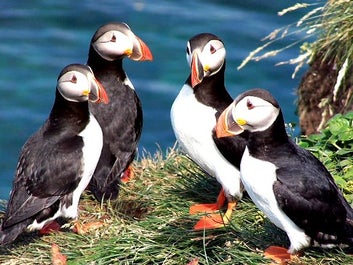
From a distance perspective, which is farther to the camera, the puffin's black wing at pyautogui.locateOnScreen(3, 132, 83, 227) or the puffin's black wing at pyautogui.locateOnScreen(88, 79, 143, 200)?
the puffin's black wing at pyautogui.locateOnScreen(88, 79, 143, 200)

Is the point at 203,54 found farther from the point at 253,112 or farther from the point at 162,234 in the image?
the point at 162,234

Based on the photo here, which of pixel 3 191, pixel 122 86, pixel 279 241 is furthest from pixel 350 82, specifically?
pixel 3 191

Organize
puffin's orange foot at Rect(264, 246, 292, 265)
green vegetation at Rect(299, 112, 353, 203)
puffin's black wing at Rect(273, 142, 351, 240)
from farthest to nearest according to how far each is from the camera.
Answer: green vegetation at Rect(299, 112, 353, 203) < puffin's orange foot at Rect(264, 246, 292, 265) < puffin's black wing at Rect(273, 142, 351, 240)

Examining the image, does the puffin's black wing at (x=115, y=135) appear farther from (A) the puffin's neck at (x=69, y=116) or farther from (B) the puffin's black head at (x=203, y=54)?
(B) the puffin's black head at (x=203, y=54)

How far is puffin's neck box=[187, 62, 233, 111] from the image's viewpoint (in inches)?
255

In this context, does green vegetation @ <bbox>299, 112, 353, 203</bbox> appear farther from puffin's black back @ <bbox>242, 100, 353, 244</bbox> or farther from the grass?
puffin's black back @ <bbox>242, 100, 353, 244</bbox>

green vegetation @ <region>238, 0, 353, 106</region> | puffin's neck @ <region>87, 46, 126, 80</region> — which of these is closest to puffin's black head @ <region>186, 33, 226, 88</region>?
puffin's neck @ <region>87, 46, 126, 80</region>

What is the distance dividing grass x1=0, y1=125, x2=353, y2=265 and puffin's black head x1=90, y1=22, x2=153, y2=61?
842mm

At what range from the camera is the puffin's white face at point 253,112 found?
555 centimetres

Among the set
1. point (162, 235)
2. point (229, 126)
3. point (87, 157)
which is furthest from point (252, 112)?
point (87, 157)

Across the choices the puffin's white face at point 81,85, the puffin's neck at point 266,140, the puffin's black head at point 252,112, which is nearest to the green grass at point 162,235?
the puffin's neck at point 266,140

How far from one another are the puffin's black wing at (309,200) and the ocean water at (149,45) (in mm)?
6673

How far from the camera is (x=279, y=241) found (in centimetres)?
591

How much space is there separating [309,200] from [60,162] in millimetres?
1662
